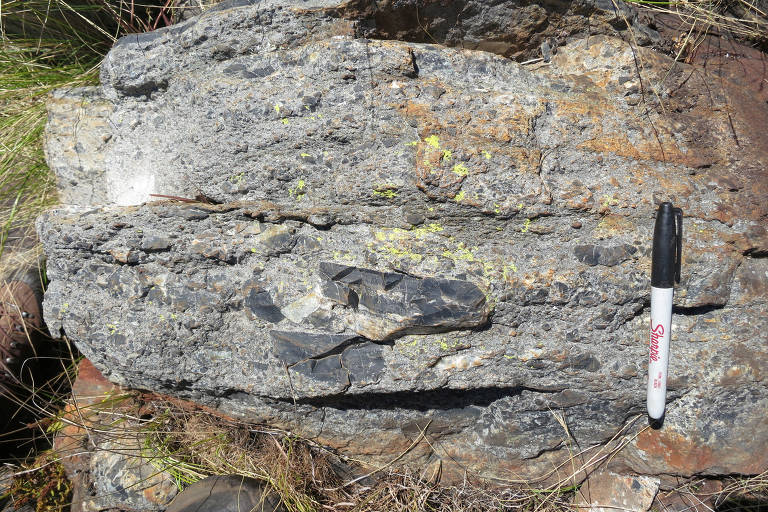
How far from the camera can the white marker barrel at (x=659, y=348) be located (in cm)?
173

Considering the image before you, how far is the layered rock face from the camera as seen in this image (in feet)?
→ 5.84

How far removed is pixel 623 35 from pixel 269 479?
2.18 metres

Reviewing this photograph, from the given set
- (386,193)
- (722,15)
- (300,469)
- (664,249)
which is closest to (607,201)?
(664,249)

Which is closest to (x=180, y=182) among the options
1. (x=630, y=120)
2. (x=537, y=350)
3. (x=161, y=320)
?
(x=161, y=320)

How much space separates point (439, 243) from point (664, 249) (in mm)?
712

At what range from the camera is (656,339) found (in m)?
1.76

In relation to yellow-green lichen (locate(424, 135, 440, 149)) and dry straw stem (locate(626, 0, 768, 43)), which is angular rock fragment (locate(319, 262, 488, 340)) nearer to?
yellow-green lichen (locate(424, 135, 440, 149))

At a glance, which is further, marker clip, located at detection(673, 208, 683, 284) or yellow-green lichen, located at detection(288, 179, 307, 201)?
yellow-green lichen, located at detection(288, 179, 307, 201)

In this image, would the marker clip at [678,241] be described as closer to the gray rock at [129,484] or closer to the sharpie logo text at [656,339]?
the sharpie logo text at [656,339]

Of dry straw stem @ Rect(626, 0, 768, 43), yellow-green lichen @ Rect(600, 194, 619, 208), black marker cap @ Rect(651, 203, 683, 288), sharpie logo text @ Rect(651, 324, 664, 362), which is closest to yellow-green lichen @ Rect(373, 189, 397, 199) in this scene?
yellow-green lichen @ Rect(600, 194, 619, 208)

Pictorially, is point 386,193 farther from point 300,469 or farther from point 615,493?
point 615,493

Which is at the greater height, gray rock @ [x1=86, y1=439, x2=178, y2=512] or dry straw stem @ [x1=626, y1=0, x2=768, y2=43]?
dry straw stem @ [x1=626, y1=0, x2=768, y2=43]

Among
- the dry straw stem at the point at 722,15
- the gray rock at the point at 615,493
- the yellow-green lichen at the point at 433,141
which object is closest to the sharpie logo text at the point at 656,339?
the gray rock at the point at 615,493

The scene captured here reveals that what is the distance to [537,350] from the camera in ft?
5.94
